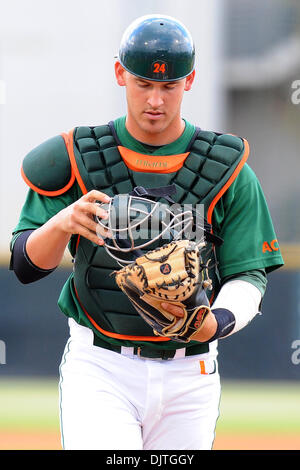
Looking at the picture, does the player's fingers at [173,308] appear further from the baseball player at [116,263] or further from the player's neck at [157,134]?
the player's neck at [157,134]

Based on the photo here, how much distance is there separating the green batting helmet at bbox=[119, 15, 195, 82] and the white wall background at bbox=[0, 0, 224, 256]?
28.4ft

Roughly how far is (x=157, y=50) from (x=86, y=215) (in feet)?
2.14

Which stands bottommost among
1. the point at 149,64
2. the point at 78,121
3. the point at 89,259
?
the point at 78,121

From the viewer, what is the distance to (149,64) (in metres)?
2.77

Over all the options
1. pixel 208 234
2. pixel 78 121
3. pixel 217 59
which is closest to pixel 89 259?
pixel 208 234

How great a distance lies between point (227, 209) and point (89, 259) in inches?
A: 20.5

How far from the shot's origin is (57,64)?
11.6m

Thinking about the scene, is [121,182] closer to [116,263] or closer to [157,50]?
[116,263]

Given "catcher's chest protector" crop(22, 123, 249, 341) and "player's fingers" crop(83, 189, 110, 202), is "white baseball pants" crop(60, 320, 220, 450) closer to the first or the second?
"catcher's chest protector" crop(22, 123, 249, 341)

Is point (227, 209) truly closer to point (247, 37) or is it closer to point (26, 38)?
point (26, 38)

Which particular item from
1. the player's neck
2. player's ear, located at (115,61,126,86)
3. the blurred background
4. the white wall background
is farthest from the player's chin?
the white wall background

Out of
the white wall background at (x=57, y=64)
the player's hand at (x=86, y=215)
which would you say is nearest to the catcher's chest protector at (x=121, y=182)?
the player's hand at (x=86, y=215)

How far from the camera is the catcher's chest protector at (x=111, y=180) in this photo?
2924mm

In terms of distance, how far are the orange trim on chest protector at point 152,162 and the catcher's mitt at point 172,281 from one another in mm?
515
